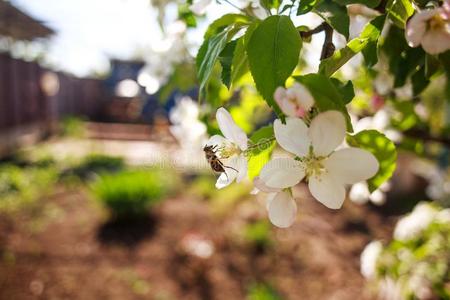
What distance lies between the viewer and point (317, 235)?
3.49 meters

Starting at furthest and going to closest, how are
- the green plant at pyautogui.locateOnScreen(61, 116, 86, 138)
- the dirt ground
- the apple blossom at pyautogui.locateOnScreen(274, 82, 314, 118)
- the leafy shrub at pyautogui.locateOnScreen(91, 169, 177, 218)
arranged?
1. the green plant at pyautogui.locateOnScreen(61, 116, 86, 138)
2. the leafy shrub at pyautogui.locateOnScreen(91, 169, 177, 218)
3. the dirt ground
4. the apple blossom at pyautogui.locateOnScreen(274, 82, 314, 118)

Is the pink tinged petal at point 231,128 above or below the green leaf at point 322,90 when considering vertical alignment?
below

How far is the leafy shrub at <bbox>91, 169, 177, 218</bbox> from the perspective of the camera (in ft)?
11.2

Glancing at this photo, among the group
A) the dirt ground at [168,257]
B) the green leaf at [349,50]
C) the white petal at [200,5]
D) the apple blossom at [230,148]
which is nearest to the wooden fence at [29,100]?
the dirt ground at [168,257]

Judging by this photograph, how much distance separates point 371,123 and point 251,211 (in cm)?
278

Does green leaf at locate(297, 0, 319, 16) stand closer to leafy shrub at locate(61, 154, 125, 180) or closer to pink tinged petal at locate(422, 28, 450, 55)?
pink tinged petal at locate(422, 28, 450, 55)

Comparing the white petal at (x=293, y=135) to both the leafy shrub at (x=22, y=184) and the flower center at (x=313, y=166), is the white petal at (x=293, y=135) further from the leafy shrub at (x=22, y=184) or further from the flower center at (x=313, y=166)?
the leafy shrub at (x=22, y=184)

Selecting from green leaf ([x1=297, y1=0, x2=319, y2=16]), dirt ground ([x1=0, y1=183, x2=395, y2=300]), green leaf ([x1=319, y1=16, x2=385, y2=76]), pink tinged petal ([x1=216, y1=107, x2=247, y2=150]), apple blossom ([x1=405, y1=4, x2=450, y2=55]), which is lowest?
dirt ground ([x1=0, y1=183, x2=395, y2=300])

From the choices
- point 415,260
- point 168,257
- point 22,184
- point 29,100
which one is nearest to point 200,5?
point 415,260

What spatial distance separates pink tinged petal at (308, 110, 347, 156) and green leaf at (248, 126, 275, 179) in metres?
0.08

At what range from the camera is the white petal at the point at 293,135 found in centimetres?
37

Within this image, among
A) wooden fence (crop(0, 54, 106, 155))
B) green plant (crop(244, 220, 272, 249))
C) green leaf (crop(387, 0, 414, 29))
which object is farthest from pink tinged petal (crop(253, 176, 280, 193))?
wooden fence (crop(0, 54, 106, 155))

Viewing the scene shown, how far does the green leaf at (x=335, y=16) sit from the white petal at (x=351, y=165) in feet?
0.43

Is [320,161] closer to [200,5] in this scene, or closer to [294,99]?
[294,99]
